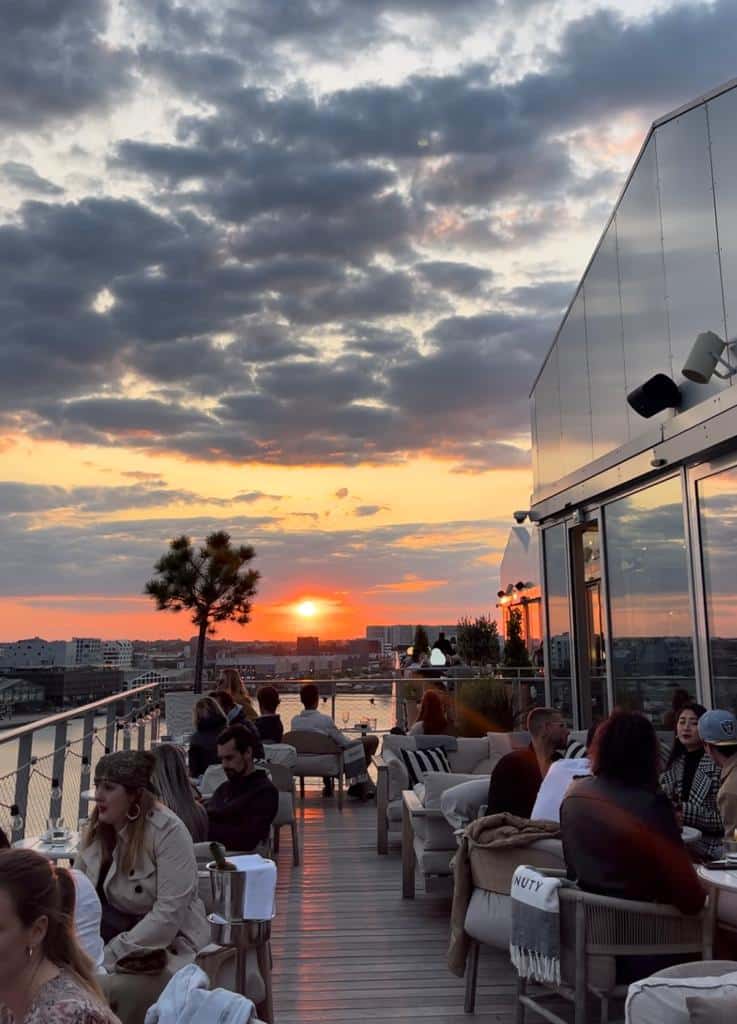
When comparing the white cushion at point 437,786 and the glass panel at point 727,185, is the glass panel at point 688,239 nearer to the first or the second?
the glass panel at point 727,185

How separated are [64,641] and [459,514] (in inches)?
386

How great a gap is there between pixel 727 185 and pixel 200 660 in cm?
1547

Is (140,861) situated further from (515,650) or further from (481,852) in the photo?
(515,650)

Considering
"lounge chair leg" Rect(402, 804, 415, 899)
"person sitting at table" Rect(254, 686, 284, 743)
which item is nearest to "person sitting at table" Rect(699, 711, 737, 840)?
"lounge chair leg" Rect(402, 804, 415, 899)

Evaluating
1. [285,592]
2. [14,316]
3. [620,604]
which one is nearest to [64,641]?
[285,592]

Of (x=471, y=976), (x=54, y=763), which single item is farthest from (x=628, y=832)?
(x=54, y=763)

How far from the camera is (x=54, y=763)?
20.0 ft

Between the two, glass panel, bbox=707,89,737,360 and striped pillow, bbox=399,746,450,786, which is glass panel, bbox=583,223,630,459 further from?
striped pillow, bbox=399,746,450,786

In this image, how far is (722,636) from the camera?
6105 millimetres

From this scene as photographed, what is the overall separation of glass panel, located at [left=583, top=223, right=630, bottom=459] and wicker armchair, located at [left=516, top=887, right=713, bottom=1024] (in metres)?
5.13

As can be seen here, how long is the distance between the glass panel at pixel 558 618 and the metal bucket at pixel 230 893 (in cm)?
698

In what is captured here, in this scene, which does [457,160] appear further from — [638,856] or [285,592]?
[285,592]

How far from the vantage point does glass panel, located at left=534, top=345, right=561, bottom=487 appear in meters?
9.91

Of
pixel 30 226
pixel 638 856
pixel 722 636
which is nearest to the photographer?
pixel 638 856
